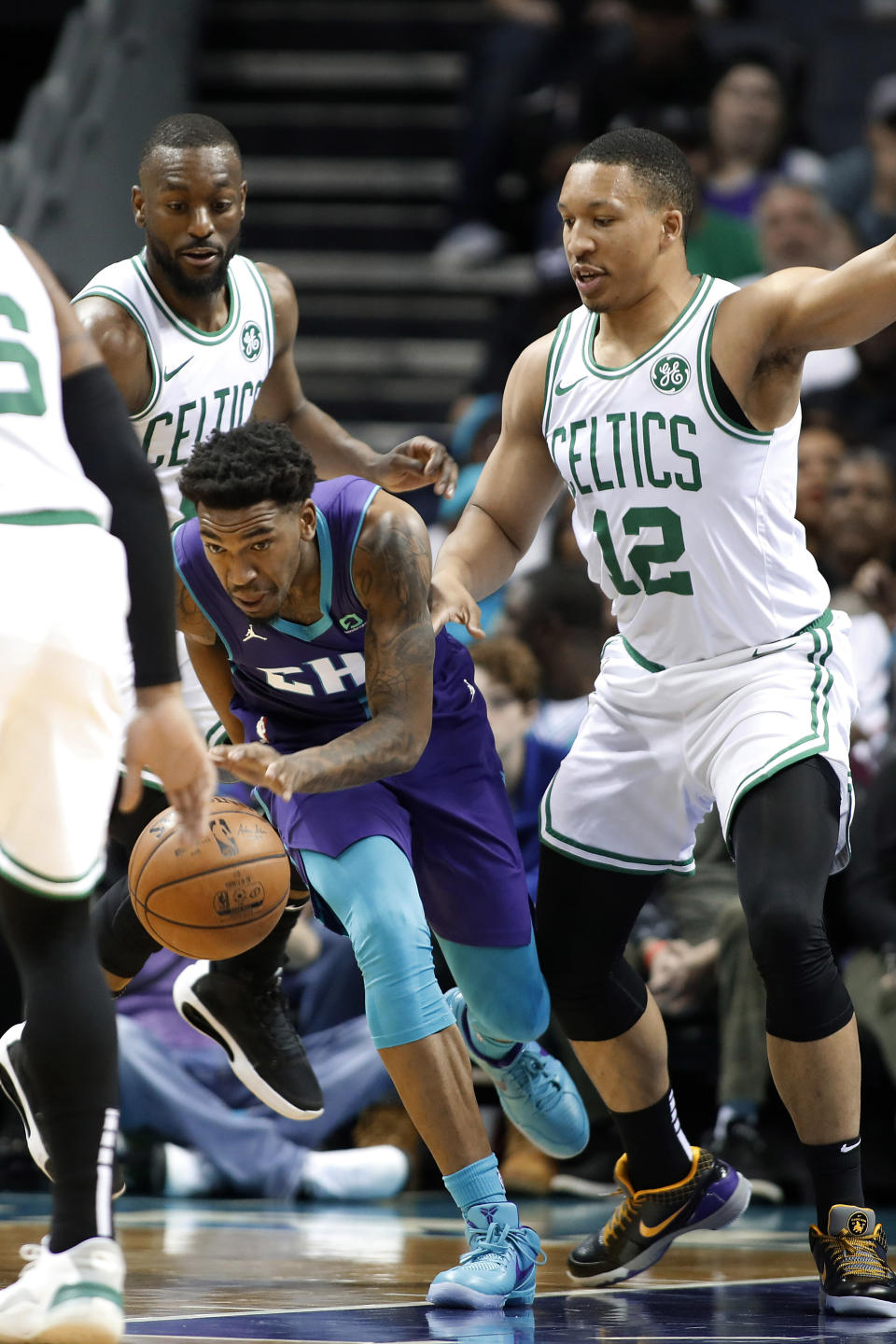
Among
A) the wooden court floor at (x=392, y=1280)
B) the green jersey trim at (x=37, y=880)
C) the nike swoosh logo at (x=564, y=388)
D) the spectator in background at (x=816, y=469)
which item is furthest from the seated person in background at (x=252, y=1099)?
the green jersey trim at (x=37, y=880)

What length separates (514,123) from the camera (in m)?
11.6

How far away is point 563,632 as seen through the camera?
A: 8.09 metres

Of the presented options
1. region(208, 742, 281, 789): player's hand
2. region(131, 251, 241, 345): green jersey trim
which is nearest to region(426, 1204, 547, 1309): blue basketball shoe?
region(208, 742, 281, 789): player's hand

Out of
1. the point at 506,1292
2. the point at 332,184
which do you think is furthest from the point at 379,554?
the point at 332,184

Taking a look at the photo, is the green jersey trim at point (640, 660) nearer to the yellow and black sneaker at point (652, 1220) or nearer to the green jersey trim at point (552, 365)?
the green jersey trim at point (552, 365)

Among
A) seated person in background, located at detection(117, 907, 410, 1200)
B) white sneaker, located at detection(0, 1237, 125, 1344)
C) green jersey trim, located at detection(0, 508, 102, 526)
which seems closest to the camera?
white sneaker, located at detection(0, 1237, 125, 1344)

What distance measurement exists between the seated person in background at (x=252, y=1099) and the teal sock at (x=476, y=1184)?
8.99 feet

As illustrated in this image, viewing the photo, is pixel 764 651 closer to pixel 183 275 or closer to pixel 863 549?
pixel 183 275

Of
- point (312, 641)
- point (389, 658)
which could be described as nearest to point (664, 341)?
point (389, 658)

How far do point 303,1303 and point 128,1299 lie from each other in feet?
1.23

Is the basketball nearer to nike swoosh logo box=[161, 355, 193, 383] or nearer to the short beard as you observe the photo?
nike swoosh logo box=[161, 355, 193, 383]

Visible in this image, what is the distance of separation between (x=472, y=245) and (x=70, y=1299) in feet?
31.9

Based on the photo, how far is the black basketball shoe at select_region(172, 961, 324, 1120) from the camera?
5.09 meters

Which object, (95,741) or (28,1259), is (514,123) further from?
(95,741)
